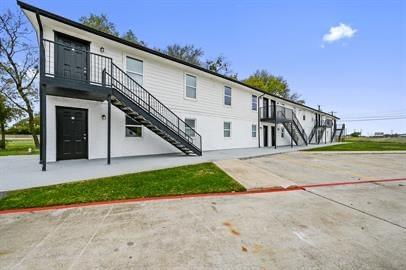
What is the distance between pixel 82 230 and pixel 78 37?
900cm

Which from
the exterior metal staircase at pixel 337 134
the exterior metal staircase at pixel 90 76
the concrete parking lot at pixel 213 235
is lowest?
the concrete parking lot at pixel 213 235

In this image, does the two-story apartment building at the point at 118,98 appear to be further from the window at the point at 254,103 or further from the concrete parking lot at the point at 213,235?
the concrete parking lot at the point at 213,235

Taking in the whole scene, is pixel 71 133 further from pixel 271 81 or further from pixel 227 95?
pixel 271 81

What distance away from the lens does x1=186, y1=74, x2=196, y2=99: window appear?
13.7m

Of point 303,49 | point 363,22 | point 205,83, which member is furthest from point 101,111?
point 303,49

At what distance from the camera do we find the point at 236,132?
17.3 meters

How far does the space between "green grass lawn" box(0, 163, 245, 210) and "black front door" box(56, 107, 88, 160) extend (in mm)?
4362

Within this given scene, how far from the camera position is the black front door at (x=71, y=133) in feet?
28.9

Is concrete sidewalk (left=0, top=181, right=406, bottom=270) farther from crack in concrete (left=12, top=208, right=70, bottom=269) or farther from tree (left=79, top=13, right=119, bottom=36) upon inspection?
tree (left=79, top=13, right=119, bottom=36)

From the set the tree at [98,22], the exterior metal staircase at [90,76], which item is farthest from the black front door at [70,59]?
the tree at [98,22]

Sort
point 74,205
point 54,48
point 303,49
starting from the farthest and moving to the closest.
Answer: point 303,49 → point 54,48 → point 74,205

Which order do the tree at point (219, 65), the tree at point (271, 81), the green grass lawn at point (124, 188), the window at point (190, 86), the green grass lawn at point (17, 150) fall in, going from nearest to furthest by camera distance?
the green grass lawn at point (124, 188), the green grass lawn at point (17, 150), the window at point (190, 86), the tree at point (219, 65), the tree at point (271, 81)

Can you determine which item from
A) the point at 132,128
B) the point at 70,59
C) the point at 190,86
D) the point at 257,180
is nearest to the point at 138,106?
the point at 132,128

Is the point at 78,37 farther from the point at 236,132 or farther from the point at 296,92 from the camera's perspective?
the point at 296,92
